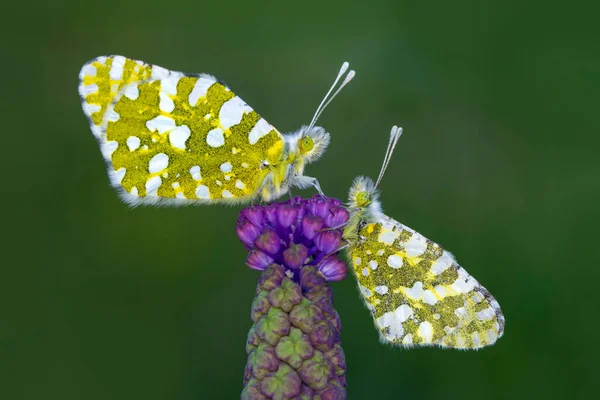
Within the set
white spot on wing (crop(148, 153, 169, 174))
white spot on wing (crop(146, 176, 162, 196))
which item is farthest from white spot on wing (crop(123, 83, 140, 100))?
white spot on wing (crop(146, 176, 162, 196))

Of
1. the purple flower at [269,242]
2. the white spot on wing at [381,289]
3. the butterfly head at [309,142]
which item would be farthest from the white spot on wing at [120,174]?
the white spot on wing at [381,289]

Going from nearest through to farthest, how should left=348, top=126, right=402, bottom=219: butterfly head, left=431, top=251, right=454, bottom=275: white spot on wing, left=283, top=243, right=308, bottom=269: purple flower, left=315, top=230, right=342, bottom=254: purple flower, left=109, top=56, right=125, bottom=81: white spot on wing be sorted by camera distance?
1. left=283, top=243, right=308, bottom=269: purple flower
2. left=315, top=230, right=342, bottom=254: purple flower
3. left=431, top=251, right=454, bottom=275: white spot on wing
4. left=348, top=126, right=402, bottom=219: butterfly head
5. left=109, top=56, right=125, bottom=81: white spot on wing

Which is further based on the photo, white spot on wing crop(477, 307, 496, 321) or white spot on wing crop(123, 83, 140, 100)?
white spot on wing crop(123, 83, 140, 100)

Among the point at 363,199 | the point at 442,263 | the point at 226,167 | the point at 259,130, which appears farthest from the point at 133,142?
the point at 442,263

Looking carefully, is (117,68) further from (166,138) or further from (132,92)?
(166,138)

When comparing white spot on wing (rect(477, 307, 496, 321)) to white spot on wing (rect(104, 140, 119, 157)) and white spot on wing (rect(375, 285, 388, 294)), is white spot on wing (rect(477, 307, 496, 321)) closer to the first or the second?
white spot on wing (rect(375, 285, 388, 294))

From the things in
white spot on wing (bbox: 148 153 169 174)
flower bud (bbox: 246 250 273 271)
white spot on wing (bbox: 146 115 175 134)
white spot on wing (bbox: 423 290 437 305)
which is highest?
white spot on wing (bbox: 146 115 175 134)

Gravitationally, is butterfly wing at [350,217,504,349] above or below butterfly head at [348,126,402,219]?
below
